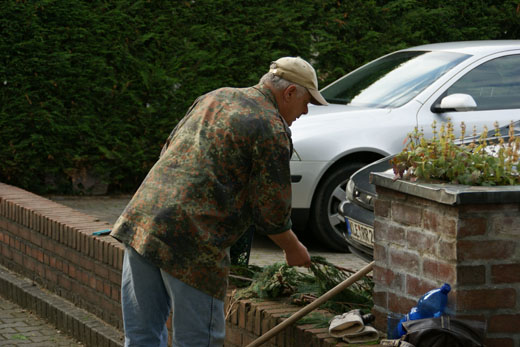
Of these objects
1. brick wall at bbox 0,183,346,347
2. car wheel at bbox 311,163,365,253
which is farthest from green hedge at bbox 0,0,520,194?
car wheel at bbox 311,163,365,253

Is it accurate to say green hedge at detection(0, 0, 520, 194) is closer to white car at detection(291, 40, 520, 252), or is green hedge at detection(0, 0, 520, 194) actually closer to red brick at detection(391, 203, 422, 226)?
white car at detection(291, 40, 520, 252)

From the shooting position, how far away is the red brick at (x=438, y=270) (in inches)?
135

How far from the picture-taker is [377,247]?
12.8ft

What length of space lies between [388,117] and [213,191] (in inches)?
175

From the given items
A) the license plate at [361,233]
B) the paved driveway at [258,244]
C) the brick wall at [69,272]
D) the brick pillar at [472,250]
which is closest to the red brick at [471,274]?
the brick pillar at [472,250]

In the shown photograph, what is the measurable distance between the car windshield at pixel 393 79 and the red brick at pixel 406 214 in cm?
414

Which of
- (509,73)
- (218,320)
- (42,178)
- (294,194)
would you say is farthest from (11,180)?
(218,320)

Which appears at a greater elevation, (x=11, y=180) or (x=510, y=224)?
(x=510, y=224)

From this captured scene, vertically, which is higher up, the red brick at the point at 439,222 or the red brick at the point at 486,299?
the red brick at the point at 439,222

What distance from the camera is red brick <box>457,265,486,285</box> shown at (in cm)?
342

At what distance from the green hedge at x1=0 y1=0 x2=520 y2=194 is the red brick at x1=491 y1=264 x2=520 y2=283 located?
6584 millimetres

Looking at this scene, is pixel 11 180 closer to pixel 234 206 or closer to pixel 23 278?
pixel 23 278

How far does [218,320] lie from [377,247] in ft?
2.57

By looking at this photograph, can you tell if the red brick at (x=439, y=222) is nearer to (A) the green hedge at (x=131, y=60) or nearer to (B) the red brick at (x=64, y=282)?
(B) the red brick at (x=64, y=282)
